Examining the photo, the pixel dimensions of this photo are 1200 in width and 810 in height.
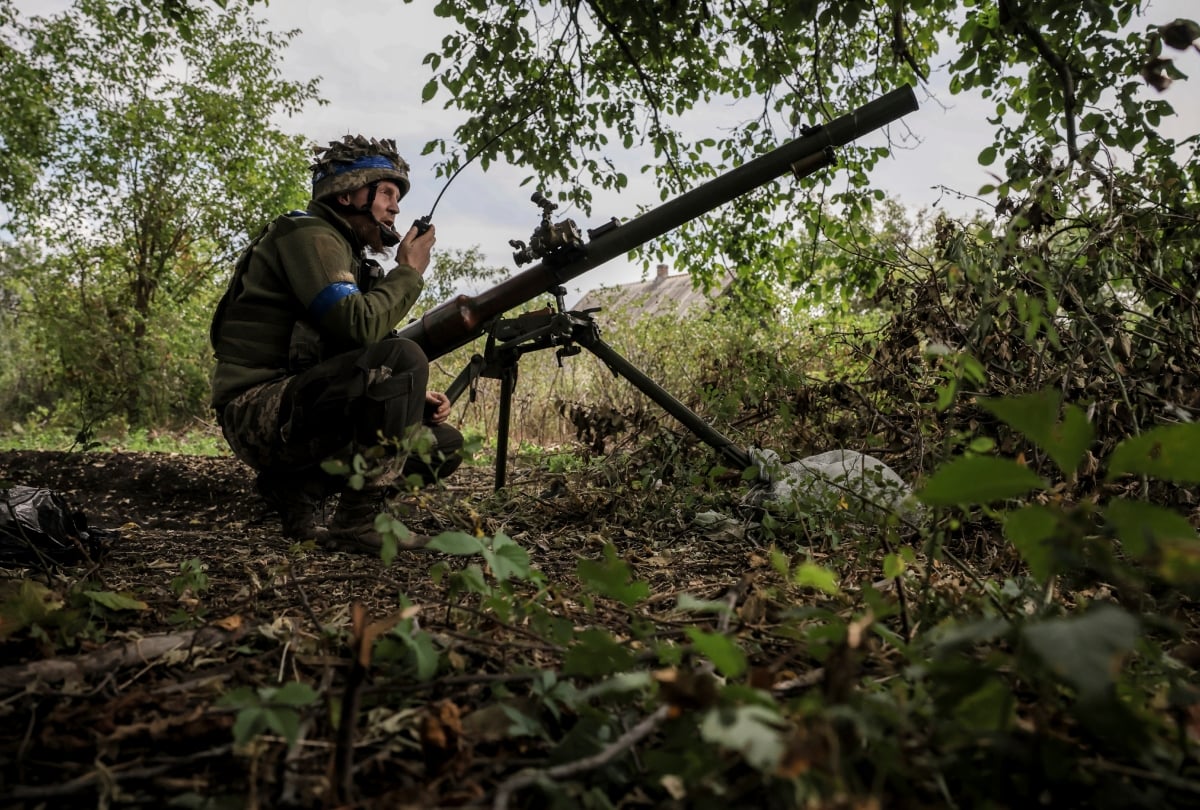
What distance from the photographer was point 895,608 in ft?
2.89

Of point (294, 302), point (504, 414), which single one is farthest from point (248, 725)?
point (504, 414)

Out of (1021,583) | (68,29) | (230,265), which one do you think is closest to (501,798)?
(1021,583)

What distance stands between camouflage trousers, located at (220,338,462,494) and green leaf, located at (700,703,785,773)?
76.9 inches

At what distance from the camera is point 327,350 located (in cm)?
275

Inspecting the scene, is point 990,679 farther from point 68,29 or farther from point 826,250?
point 68,29

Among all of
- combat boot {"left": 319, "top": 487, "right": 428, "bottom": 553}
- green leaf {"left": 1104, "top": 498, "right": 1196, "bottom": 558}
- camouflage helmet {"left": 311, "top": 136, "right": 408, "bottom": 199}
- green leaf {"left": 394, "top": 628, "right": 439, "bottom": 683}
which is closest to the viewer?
green leaf {"left": 1104, "top": 498, "right": 1196, "bottom": 558}

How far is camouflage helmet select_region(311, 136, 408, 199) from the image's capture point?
2.84m

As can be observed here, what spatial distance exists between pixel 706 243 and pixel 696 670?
4.39 m

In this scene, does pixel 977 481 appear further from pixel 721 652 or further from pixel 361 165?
pixel 361 165

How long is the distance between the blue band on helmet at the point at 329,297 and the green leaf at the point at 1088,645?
→ 2.48 meters

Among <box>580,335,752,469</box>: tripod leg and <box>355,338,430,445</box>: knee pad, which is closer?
<box>355,338,430,445</box>: knee pad

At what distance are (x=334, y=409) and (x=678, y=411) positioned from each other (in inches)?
56.4

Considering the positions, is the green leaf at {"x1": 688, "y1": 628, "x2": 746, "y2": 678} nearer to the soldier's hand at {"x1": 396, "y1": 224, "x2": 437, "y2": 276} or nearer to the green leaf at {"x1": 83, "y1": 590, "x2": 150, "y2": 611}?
the green leaf at {"x1": 83, "y1": 590, "x2": 150, "y2": 611}

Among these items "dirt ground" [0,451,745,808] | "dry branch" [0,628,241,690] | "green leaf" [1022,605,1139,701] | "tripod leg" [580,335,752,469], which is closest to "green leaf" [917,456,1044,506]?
"green leaf" [1022,605,1139,701]
